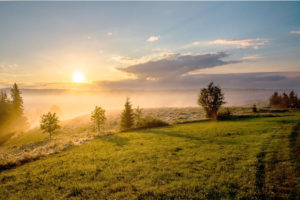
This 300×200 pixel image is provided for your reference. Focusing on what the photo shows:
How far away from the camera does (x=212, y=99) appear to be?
49.3m

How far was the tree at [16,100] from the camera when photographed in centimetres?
7469

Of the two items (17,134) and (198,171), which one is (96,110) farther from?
(198,171)

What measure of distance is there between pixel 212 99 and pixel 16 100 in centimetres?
9971

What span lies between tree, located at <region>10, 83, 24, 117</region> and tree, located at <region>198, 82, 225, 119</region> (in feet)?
310

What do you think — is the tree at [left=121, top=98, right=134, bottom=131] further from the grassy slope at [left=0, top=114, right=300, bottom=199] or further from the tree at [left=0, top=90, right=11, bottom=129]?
the tree at [left=0, top=90, right=11, bottom=129]

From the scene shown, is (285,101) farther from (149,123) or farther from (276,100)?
(149,123)

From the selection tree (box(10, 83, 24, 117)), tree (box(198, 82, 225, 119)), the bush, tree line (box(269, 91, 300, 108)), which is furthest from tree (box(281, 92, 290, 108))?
tree (box(10, 83, 24, 117))

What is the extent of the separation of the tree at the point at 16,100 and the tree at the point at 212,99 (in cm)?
9438

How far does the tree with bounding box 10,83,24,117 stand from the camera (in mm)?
74688

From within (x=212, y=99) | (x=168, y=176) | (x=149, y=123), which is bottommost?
(x=149, y=123)

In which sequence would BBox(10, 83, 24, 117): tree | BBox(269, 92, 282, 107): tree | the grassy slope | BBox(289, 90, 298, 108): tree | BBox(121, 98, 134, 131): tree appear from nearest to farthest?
the grassy slope
BBox(121, 98, 134, 131): tree
BBox(10, 83, 24, 117): tree
BBox(289, 90, 298, 108): tree
BBox(269, 92, 282, 107): tree

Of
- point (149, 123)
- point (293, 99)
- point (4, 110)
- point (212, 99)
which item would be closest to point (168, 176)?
point (149, 123)

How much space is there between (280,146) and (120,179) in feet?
59.1

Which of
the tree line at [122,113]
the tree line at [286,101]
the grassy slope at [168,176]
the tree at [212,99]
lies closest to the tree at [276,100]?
the tree line at [286,101]
